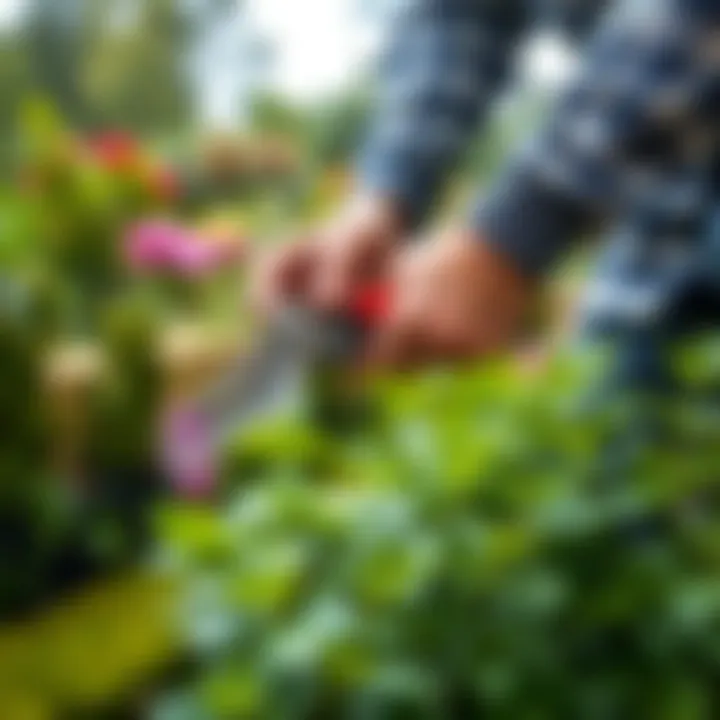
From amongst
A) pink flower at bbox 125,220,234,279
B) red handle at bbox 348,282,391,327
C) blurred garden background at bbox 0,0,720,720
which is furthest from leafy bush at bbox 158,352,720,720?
pink flower at bbox 125,220,234,279

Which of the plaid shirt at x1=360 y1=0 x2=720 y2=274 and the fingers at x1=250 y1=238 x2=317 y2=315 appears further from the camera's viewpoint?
the fingers at x1=250 y1=238 x2=317 y2=315

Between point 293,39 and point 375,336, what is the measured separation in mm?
247

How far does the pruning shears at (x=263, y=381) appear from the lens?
0.81 meters

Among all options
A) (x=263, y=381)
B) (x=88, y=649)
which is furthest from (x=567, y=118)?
(x=88, y=649)

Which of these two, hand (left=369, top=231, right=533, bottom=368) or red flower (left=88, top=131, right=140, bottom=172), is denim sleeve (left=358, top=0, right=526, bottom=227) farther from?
red flower (left=88, top=131, right=140, bottom=172)

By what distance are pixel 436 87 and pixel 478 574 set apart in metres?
0.28

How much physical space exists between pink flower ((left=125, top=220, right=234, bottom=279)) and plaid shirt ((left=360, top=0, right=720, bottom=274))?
4.1 inches

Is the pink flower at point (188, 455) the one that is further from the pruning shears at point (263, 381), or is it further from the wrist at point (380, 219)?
the wrist at point (380, 219)

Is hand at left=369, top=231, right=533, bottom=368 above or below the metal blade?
below

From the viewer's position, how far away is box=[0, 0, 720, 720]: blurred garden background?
60 cm

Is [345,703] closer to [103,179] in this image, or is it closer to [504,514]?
[504,514]

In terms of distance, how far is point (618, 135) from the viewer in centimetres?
68

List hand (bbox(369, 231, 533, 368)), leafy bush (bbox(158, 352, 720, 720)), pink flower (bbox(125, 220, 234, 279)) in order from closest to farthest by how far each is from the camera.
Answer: leafy bush (bbox(158, 352, 720, 720)) < hand (bbox(369, 231, 533, 368)) < pink flower (bbox(125, 220, 234, 279))

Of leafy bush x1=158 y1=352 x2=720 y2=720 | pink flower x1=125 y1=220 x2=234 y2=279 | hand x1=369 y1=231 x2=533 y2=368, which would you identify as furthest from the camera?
pink flower x1=125 y1=220 x2=234 y2=279
